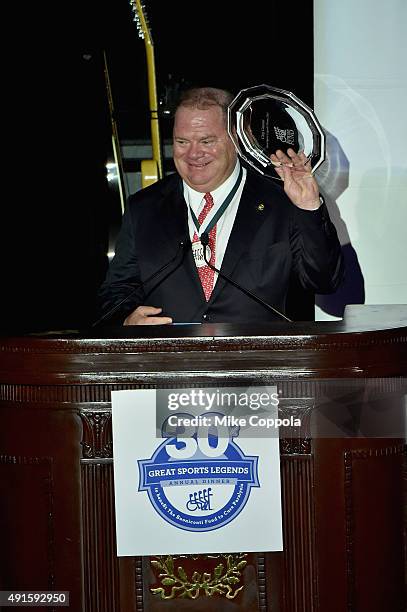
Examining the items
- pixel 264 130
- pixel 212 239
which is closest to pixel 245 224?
pixel 212 239

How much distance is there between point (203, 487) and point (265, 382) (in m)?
0.20

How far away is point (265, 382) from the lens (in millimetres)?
1759

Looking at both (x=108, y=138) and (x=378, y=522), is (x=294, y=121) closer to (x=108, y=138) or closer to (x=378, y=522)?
(x=378, y=522)

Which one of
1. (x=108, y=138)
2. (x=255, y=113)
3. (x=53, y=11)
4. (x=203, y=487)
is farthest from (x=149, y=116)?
(x=203, y=487)

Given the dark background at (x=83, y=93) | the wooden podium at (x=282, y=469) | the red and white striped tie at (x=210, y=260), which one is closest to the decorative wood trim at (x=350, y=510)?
the wooden podium at (x=282, y=469)

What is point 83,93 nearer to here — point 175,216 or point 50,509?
point 175,216

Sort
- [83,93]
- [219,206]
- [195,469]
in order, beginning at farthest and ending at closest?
[83,93], [219,206], [195,469]

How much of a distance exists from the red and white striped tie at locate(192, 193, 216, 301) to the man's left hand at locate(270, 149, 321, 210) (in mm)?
295

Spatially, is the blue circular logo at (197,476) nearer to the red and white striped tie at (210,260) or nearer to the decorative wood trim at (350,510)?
the decorative wood trim at (350,510)

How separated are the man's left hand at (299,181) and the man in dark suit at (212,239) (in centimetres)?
10

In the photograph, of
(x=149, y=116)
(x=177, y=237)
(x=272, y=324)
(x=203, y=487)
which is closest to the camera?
(x=203, y=487)

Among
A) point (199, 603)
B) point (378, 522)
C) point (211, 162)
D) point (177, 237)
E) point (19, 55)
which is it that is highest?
point (19, 55)

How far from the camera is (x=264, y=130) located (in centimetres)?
262

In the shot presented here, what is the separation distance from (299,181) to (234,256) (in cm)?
37
